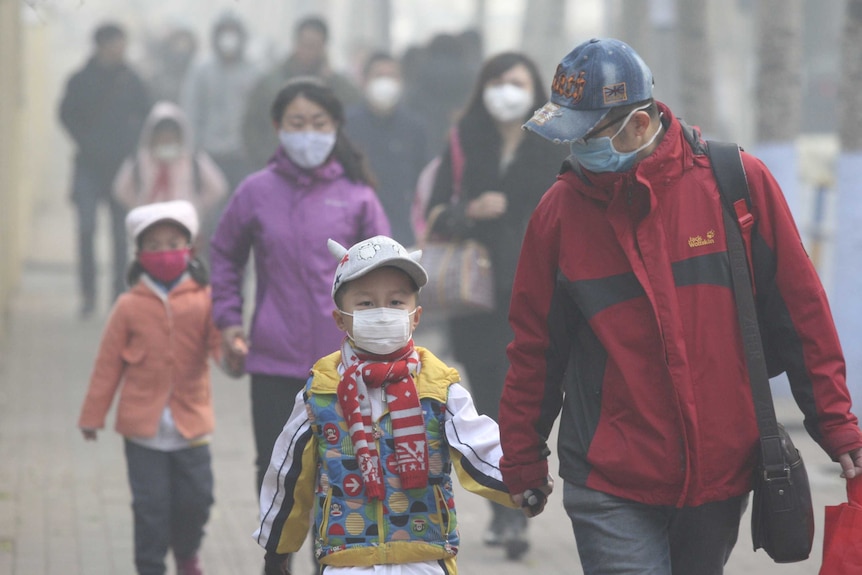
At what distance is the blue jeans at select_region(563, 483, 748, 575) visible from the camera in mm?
3904

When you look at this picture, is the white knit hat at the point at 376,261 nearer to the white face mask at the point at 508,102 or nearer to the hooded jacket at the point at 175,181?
the white face mask at the point at 508,102

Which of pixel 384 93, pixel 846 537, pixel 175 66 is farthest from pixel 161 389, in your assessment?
pixel 175 66

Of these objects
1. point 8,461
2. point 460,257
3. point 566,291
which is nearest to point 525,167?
point 460,257

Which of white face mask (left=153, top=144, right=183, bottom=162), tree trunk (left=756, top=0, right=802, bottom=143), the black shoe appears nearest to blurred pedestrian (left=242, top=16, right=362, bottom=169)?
white face mask (left=153, top=144, right=183, bottom=162)

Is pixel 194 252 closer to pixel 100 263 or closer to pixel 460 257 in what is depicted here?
pixel 460 257

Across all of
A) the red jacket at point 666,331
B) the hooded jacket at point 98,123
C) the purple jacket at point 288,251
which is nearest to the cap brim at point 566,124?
the red jacket at point 666,331

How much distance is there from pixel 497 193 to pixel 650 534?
11.0 ft

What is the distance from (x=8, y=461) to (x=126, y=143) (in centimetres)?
614

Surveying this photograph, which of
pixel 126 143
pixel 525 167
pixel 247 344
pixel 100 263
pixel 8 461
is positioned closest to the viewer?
pixel 247 344

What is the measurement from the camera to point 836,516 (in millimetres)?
3980

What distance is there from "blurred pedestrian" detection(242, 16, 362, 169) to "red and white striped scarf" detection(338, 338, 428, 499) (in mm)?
9284

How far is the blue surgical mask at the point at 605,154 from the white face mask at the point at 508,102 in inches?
127

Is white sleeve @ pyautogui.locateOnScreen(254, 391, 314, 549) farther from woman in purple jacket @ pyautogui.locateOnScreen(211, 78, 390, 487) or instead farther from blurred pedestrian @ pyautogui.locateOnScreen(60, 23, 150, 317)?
blurred pedestrian @ pyautogui.locateOnScreen(60, 23, 150, 317)

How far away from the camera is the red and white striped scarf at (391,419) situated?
4059 mm
